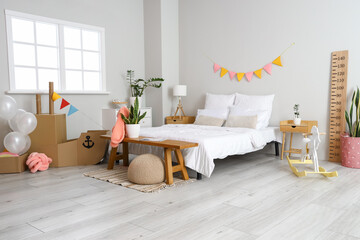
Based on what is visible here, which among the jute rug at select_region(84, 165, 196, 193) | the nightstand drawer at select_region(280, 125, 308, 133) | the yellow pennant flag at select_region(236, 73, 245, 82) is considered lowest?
the jute rug at select_region(84, 165, 196, 193)

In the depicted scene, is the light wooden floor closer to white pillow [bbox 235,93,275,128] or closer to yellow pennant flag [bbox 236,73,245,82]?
white pillow [bbox 235,93,275,128]

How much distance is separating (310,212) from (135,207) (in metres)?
1.37

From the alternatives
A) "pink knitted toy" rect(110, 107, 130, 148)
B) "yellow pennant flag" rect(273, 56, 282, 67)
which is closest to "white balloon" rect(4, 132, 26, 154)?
"pink knitted toy" rect(110, 107, 130, 148)

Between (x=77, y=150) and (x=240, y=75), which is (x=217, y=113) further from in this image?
(x=77, y=150)

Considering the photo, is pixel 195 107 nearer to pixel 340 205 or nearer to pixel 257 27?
pixel 257 27

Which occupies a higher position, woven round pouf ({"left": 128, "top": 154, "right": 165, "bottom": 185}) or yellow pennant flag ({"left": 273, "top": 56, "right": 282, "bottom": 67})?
yellow pennant flag ({"left": 273, "top": 56, "right": 282, "bottom": 67})

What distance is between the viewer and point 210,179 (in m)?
3.35

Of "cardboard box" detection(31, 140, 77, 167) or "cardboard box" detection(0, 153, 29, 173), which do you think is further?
"cardboard box" detection(31, 140, 77, 167)

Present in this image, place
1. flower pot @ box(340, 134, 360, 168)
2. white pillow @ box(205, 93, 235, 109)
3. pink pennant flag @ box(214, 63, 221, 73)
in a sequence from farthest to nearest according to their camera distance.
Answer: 1. pink pennant flag @ box(214, 63, 221, 73)
2. white pillow @ box(205, 93, 235, 109)
3. flower pot @ box(340, 134, 360, 168)

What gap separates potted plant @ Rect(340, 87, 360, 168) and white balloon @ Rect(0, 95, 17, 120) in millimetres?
4108

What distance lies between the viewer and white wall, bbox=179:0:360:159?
4207 millimetres

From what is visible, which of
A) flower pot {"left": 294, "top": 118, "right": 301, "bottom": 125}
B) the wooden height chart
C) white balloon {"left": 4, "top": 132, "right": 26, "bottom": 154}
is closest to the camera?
white balloon {"left": 4, "top": 132, "right": 26, "bottom": 154}

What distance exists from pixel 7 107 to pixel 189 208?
251 cm

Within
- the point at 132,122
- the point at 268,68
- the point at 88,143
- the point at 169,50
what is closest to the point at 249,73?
the point at 268,68
